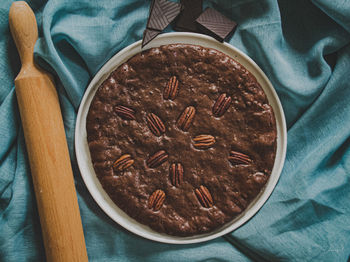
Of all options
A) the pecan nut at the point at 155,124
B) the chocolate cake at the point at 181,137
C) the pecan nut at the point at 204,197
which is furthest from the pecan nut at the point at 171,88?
the pecan nut at the point at 204,197

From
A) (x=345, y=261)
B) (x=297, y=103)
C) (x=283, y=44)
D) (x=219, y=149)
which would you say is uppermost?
(x=283, y=44)

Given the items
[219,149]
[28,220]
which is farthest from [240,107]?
[28,220]

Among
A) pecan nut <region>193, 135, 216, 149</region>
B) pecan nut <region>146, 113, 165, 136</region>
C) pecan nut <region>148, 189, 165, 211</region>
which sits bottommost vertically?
pecan nut <region>148, 189, 165, 211</region>

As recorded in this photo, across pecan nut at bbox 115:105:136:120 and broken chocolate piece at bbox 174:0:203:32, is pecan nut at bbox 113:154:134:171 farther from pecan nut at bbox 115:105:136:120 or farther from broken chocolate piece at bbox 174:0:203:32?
broken chocolate piece at bbox 174:0:203:32

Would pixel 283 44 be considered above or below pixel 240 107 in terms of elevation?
above

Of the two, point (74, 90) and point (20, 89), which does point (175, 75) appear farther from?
point (20, 89)

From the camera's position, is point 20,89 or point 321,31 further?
point 321,31

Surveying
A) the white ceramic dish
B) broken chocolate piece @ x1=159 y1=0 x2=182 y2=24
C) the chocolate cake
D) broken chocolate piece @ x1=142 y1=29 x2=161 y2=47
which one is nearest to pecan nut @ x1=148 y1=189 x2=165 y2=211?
the chocolate cake
